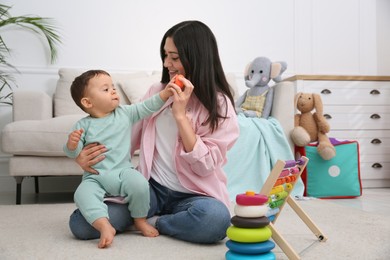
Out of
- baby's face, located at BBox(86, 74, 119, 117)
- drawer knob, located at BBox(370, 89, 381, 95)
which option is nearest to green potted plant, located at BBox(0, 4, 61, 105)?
baby's face, located at BBox(86, 74, 119, 117)

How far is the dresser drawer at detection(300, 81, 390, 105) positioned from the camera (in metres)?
3.39

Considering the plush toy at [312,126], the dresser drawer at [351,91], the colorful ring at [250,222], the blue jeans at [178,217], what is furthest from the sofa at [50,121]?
the colorful ring at [250,222]

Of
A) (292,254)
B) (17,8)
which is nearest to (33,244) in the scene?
(292,254)

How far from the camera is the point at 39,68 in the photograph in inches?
131

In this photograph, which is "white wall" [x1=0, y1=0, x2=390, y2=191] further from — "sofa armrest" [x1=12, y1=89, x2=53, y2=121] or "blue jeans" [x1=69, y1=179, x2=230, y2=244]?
"blue jeans" [x1=69, y1=179, x2=230, y2=244]

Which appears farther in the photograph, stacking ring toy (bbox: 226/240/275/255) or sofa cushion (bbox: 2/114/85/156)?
sofa cushion (bbox: 2/114/85/156)

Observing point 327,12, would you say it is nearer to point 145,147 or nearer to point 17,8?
point 17,8

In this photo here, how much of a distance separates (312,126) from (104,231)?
1938 mm

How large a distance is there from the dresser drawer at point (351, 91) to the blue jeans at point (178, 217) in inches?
82.7

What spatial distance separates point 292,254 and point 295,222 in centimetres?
69

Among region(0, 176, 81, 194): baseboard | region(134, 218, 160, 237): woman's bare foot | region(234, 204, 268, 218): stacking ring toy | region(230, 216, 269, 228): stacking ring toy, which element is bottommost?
region(0, 176, 81, 194): baseboard

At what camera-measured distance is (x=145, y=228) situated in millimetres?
1486

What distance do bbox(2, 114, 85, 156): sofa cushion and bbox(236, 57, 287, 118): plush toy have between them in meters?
1.08

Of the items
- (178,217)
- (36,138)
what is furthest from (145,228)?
(36,138)
